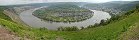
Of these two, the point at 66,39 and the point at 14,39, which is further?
the point at 66,39

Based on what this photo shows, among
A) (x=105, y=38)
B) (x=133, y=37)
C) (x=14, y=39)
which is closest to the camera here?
(x=133, y=37)

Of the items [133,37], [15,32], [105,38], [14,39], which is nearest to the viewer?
[133,37]

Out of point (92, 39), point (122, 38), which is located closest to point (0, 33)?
point (92, 39)

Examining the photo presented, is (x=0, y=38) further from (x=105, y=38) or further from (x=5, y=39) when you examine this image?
(x=105, y=38)

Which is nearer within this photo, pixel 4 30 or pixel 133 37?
pixel 133 37

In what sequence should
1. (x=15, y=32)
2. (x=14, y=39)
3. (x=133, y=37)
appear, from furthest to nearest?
(x=15, y=32) < (x=14, y=39) < (x=133, y=37)

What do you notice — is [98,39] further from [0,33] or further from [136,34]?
[0,33]

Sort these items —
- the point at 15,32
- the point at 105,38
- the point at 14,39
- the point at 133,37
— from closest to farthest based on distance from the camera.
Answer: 1. the point at 133,37
2. the point at 14,39
3. the point at 105,38
4. the point at 15,32

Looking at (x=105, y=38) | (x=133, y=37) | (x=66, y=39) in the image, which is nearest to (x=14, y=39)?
(x=66, y=39)

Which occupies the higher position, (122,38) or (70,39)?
(122,38)
